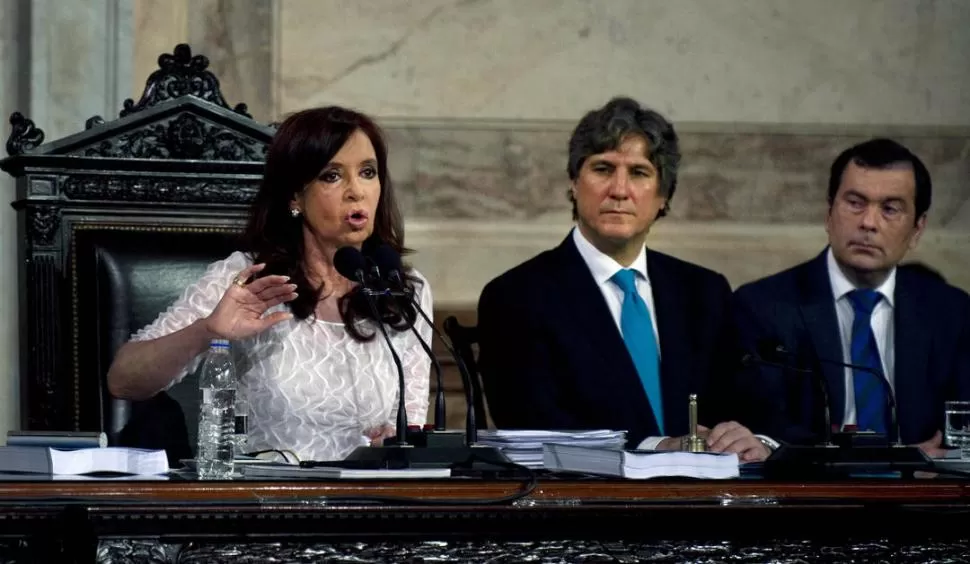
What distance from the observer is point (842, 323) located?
146 inches

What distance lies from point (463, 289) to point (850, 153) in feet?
4.65

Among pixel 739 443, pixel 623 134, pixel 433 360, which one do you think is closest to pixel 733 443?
pixel 739 443

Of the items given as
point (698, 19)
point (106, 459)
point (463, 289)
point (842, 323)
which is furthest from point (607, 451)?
point (698, 19)

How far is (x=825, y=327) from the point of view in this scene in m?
3.65

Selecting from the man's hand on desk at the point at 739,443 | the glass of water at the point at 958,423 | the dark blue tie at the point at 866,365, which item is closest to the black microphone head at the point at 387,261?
the man's hand on desk at the point at 739,443

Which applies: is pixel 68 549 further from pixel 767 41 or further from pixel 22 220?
pixel 767 41

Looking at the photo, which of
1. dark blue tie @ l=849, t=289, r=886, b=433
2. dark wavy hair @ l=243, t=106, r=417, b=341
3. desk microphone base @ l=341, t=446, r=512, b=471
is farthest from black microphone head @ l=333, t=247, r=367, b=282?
dark blue tie @ l=849, t=289, r=886, b=433

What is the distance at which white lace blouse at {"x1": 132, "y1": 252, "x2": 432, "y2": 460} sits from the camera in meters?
3.33

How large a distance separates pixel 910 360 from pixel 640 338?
1.97 feet

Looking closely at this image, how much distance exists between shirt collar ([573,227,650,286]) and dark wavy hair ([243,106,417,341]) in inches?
14.8

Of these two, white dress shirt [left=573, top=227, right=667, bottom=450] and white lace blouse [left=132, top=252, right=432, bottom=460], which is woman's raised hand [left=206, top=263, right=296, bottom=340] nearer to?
white lace blouse [left=132, top=252, right=432, bottom=460]

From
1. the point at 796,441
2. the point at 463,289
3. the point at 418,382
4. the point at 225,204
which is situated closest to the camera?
the point at 796,441

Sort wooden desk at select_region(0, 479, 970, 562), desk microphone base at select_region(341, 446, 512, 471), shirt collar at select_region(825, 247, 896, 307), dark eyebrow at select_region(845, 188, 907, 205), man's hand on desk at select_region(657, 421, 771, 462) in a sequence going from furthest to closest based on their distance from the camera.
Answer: dark eyebrow at select_region(845, 188, 907, 205)
shirt collar at select_region(825, 247, 896, 307)
man's hand on desk at select_region(657, 421, 771, 462)
desk microphone base at select_region(341, 446, 512, 471)
wooden desk at select_region(0, 479, 970, 562)

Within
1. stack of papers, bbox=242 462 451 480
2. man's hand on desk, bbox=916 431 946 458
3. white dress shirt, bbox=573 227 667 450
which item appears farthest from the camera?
white dress shirt, bbox=573 227 667 450
